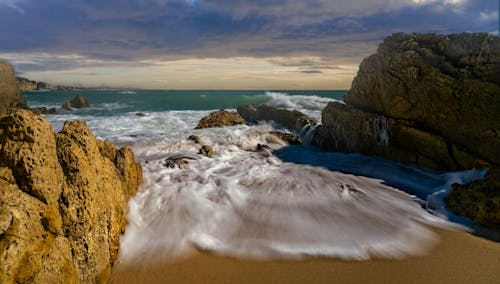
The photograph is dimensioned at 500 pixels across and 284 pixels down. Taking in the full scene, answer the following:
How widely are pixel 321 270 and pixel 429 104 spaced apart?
5.93m

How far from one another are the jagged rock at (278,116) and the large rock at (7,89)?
36.4 ft

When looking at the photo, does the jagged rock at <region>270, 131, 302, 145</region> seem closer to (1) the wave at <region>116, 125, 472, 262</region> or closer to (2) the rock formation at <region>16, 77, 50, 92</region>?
(1) the wave at <region>116, 125, 472, 262</region>

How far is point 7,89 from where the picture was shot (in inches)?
606

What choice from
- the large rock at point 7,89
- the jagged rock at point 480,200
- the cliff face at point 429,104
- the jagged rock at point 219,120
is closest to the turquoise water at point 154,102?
the large rock at point 7,89

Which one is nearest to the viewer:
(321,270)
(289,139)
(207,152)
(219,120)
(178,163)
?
(321,270)

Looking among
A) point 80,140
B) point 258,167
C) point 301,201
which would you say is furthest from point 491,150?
point 80,140

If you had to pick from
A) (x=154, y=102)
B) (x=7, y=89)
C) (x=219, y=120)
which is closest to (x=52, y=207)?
(x=219, y=120)

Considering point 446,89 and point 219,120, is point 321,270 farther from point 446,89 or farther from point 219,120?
point 219,120

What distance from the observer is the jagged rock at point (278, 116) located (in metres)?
13.8

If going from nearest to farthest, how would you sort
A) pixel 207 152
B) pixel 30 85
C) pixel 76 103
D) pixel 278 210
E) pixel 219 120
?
1. pixel 278 210
2. pixel 207 152
3. pixel 219 120
4. pixel 76 103
5. pixel 30 85

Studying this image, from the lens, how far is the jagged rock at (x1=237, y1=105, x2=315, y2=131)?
1384 centimetres

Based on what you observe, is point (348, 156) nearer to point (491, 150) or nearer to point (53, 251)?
point (491, 150)

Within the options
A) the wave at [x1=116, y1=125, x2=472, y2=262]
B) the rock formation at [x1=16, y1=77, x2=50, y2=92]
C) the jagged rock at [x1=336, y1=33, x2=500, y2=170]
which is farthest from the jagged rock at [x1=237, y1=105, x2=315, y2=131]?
the rock formation at [x1=16, y1=77, x2=50, y2=92]

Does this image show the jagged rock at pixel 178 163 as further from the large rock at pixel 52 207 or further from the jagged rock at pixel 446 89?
the jagged rock at pixel 446 89
